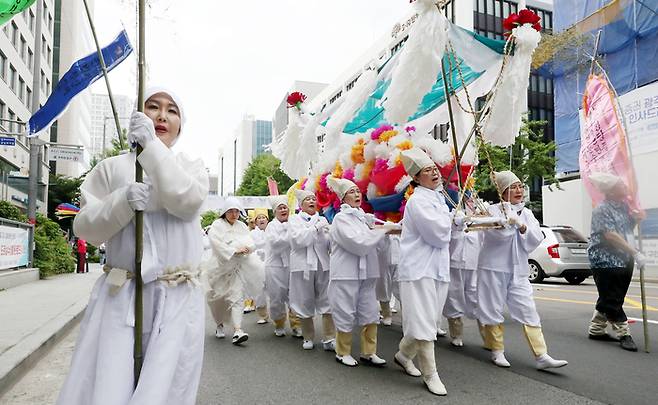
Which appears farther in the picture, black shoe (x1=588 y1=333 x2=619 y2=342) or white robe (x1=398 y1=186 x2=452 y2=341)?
black shoe (x1=588 y1=333 x2=619 y2=342)

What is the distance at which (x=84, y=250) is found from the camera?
1892 centimetres

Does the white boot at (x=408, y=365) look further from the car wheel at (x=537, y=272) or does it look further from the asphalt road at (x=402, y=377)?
the car wheel at (x=537, y=272)

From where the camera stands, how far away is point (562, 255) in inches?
512

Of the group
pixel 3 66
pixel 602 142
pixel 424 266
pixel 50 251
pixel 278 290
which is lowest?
pixel 278 290

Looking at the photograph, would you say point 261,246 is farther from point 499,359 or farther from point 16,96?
point 16,96

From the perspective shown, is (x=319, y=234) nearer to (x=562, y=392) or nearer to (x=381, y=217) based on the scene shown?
(x=381, y=217)

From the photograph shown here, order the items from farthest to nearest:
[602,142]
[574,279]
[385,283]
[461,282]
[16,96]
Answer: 1. [16,96]
2. [574,279]
3. [385,283]
4. [461,282]
5. [602,142]

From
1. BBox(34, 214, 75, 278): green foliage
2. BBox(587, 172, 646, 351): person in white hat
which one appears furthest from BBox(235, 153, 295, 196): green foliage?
BBox(587, 172, 646, 351): person in white hat

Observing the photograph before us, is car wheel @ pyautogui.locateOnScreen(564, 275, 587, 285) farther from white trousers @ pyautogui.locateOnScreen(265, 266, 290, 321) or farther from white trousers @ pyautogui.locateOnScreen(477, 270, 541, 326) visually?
white trousers @ pyautogui.locateOnScreen(477, 270, 541, 326)

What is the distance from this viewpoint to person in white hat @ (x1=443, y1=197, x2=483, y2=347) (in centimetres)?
582

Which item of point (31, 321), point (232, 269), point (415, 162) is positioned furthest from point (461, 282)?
point (31, 321)

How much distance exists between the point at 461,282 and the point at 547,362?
1372 mm

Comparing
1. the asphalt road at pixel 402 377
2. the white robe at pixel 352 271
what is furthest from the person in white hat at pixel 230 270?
the white robe at pixel 352 271

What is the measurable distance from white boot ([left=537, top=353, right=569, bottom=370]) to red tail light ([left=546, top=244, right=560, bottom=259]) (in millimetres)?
9033
